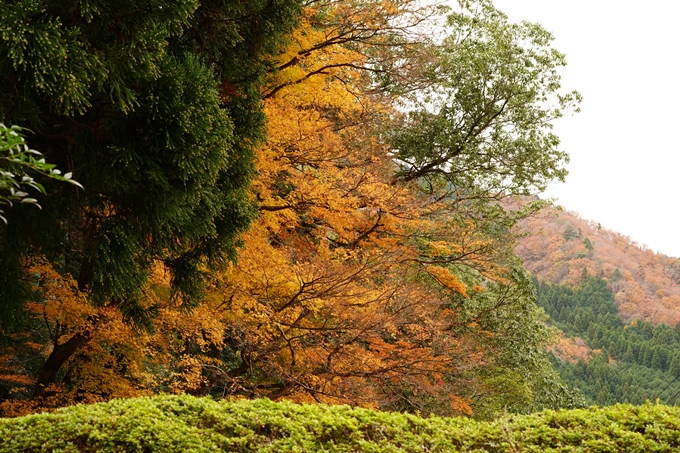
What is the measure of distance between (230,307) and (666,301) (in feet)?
123

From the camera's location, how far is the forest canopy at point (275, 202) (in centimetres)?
439

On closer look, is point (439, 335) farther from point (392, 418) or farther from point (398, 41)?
point (392, 418)

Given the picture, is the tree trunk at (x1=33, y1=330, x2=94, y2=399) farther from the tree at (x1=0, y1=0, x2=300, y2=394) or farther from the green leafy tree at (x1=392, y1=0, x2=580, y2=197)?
the green leafy tree at (x1=392, y1=0, x2=580, y2=197)

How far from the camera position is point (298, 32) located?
24.3 feet

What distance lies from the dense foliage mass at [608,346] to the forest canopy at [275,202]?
1820 centimetres

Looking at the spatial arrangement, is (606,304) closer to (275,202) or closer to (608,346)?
(608,346)

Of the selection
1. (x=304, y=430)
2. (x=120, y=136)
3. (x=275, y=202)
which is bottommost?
(x=304, y=430)

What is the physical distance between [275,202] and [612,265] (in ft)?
126

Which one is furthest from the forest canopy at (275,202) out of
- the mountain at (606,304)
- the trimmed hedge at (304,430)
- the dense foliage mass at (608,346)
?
the mountain at (606,304)

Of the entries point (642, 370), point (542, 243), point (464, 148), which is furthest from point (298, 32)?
point (542, 243)

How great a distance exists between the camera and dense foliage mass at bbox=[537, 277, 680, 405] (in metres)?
29.5

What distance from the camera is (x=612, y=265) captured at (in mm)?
41094

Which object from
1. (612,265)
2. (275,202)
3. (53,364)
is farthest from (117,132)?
(612,265)

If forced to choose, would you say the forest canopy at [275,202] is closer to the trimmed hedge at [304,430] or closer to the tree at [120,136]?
the tree at [120,136]
